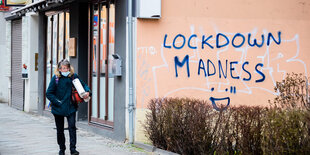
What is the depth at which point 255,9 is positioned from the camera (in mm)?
11055

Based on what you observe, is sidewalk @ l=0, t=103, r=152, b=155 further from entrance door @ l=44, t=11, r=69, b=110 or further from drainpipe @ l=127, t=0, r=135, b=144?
entrance door @ l=44, t=11, r=69, b=110

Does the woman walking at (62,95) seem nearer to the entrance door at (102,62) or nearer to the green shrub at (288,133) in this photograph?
the entrance door at (102,62)

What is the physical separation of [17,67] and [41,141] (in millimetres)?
9106

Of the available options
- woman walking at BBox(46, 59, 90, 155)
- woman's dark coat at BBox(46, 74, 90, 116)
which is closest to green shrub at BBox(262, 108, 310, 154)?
woman walking at BBox(46, 59, 90, 155)

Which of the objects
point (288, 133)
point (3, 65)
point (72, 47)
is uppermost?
point (72, 47)

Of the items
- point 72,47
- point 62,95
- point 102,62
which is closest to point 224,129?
point 62,95

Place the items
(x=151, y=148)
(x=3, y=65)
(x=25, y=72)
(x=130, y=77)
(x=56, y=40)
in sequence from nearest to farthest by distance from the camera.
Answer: (x=151, y=148), (x=130, y=77), (x=56, y=40), (x=25, y=72), (x=3, y=65)

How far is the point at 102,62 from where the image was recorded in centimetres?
1253

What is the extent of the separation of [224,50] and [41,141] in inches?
165

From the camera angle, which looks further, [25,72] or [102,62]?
[25,72]

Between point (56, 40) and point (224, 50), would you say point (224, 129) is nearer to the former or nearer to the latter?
point (224, 50)

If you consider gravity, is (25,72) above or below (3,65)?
below

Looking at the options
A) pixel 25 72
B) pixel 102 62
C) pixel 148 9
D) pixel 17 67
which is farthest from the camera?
pixel 17 67

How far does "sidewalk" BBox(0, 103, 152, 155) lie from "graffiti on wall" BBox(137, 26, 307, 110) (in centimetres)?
163
